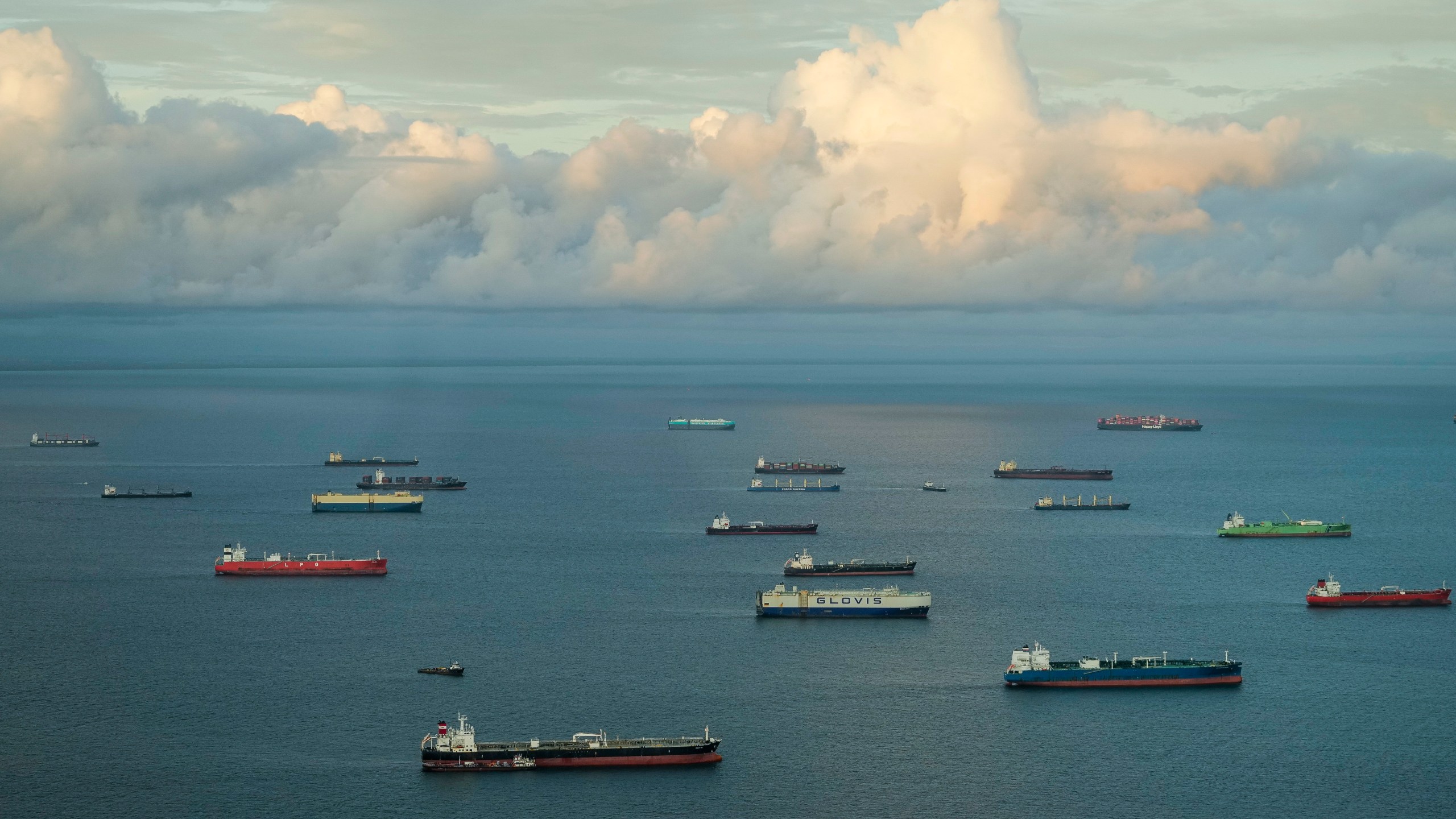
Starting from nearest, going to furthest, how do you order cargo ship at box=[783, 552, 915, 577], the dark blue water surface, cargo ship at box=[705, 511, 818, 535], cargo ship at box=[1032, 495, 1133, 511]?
1. the dark blue water surface
2. cargo ship at box=[783, 552, 915, 577]
3. cargo ship at box=[705, 511, 818, 535]
4. cargo ship at box=[1032, 495, 1133, 511]

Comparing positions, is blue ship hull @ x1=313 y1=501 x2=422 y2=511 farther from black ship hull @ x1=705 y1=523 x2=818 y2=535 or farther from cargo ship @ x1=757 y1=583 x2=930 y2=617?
cargo ship @ x1=757 y1=583 x2=930 y2=617

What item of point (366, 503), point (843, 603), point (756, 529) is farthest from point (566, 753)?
point (366, 503)

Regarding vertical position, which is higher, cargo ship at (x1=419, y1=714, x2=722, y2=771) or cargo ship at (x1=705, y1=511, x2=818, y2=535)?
cargo ship at (x1=705, y1=511, x2=818, y2=535)

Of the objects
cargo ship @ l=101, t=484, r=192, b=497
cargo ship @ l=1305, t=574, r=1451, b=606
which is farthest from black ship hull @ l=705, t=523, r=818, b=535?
cargo ship @ l=101, t=484, r=192, b=497

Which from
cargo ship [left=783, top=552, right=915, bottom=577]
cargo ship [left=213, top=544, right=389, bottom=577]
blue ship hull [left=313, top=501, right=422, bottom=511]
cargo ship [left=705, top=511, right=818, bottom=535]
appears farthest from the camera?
blue ship hull [left=313, top=501, right=422, bottom=511]

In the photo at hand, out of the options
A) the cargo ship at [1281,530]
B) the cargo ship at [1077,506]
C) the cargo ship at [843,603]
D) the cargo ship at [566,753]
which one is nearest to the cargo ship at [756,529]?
the cargo ship at [1077,506]

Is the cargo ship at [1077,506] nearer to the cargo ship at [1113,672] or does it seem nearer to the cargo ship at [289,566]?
the cargo ship at [1113,672]

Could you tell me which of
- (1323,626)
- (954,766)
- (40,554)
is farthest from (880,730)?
(40,554)
